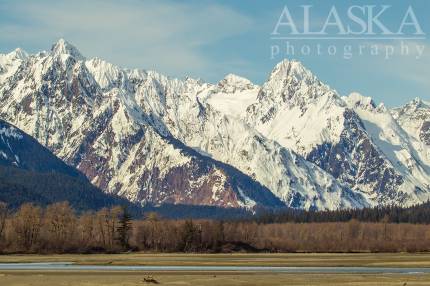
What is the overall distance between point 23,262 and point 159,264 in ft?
94.3

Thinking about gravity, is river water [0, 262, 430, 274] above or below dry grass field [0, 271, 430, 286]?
above

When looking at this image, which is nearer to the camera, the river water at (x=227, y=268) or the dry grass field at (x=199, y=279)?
the dry grass field at (x=199, y=279)

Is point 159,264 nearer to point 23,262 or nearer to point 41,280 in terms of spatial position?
point 23,262

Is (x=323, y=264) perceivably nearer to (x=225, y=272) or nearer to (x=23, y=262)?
(x=225, y=272)

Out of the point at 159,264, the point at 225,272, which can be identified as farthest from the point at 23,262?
the point at 225,272

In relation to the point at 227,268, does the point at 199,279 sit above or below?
below

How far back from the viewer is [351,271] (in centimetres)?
15812

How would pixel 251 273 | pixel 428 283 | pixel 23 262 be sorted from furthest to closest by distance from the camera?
pixel 23 262, pixel 251 273, pixel 428 283

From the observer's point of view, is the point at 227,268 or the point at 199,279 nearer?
the point at 199,279

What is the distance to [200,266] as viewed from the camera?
176 m

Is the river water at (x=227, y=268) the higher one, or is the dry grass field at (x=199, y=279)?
the river water at (x=227, y=268)

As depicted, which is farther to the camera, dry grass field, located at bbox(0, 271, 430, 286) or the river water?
the river water

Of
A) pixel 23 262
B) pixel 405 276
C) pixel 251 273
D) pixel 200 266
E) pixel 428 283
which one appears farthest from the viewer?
pixel 23 262

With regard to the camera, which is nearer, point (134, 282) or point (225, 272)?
point (134, 282)
